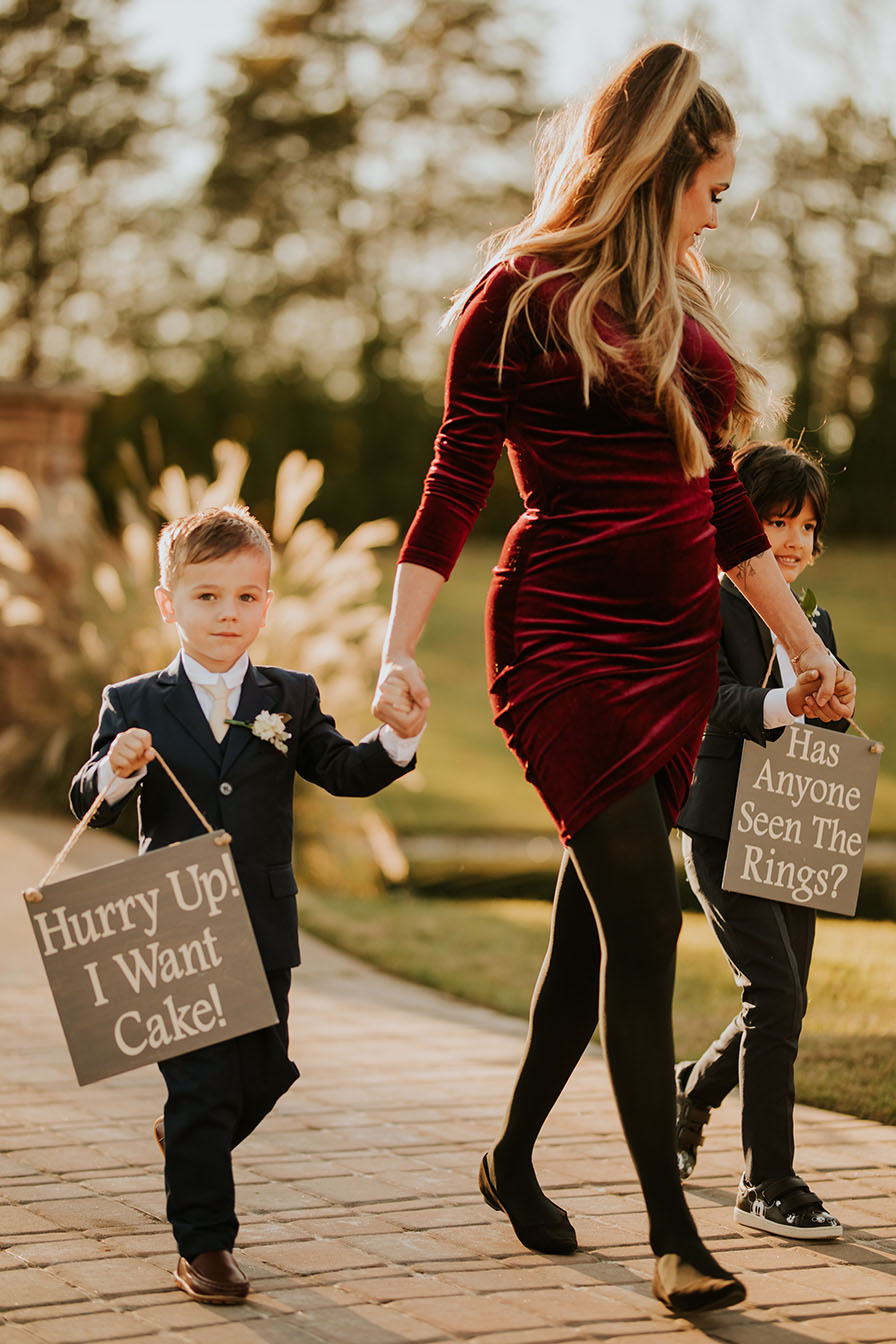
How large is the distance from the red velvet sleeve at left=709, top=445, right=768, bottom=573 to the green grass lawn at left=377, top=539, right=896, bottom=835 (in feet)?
16.5

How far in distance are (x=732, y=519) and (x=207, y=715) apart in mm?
1041

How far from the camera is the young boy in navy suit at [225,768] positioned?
9.70 feet

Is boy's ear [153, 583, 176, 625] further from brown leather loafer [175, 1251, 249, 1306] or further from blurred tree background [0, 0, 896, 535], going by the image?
blurred tree background [0, 0, 896, 535]

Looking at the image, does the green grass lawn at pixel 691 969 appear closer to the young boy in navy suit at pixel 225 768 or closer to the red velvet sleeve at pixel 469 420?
the young boy in navy suit at pixel 225 768

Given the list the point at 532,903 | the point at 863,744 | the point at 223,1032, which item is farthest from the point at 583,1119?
the point at 532,903

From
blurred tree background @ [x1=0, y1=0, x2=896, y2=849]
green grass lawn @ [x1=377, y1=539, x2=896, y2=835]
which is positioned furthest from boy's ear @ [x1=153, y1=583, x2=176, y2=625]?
blurred tree background @ [x1=0, y1=0, x2=896, y2=849]

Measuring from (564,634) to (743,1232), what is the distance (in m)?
1.30

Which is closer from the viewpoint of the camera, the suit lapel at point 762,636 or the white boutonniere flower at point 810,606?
the suit lapel at point 762,636

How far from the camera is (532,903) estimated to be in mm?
8875

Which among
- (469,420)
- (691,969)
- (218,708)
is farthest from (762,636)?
(691,969)

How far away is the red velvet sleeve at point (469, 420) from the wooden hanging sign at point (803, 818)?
97 cm

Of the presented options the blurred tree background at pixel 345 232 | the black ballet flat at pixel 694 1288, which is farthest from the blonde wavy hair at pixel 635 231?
the blurred tree background at pixel 345 232

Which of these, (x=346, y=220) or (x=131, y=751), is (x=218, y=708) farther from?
(x=346, y=220)

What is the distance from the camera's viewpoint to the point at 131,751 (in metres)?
2.95
